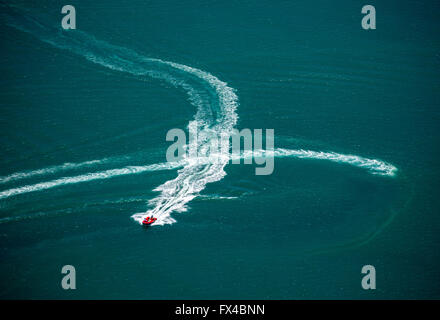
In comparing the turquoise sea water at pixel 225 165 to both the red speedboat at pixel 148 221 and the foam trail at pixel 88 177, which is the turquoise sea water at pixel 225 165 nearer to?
the foam trail at pixel 88 177

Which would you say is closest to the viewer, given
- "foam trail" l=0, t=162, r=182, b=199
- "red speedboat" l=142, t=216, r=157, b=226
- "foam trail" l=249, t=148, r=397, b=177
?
"red speedboat" l=142, t=216, r=157, b=226

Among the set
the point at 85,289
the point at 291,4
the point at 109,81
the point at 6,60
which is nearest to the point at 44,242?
the point at 85,289

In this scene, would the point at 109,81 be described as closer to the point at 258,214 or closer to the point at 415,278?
the point at 258,214

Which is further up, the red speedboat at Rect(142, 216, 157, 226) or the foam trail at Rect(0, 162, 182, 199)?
the foam trail at Rect(0, 162, 182, 199)

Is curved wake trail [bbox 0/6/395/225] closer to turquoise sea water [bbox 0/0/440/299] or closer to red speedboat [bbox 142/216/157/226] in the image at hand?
turquoise sea water [bbox 0/0/440/299]

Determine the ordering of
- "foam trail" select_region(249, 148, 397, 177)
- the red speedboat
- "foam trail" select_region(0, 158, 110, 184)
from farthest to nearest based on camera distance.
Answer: "foam trail" select_region(249, 148, 397, 177)
"foam trail" select_region(0, 158, 110, 184)
the red speedboat

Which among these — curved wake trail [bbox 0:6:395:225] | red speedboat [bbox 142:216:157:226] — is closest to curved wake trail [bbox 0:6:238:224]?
curved wake trail [bbox 0:6:395:225]

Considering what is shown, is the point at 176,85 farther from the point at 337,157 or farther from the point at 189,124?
the point at 337,157
